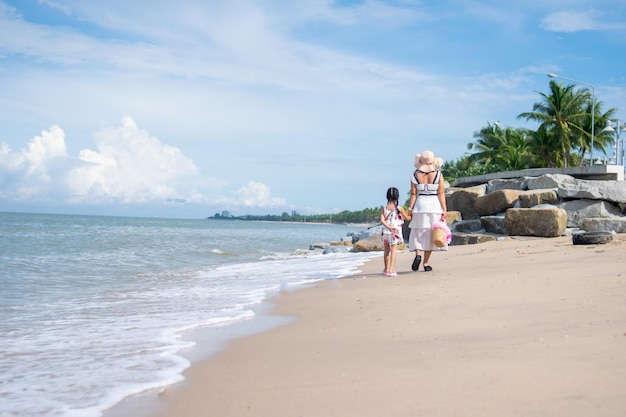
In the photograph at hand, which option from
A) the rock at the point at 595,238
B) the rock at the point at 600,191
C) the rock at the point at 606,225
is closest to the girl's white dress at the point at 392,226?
the rock at the point at 595,238

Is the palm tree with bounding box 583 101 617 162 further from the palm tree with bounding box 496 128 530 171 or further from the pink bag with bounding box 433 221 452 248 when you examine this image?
the pink bag with bounding box 433 221 452 248

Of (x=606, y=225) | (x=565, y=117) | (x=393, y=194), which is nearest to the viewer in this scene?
(x=393, y=194)

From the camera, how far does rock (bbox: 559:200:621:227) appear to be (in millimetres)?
16797

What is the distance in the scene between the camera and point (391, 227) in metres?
9.32

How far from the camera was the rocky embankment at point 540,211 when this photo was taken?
14.9 metres

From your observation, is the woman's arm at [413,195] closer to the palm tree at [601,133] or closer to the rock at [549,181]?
the rock at [549,181]

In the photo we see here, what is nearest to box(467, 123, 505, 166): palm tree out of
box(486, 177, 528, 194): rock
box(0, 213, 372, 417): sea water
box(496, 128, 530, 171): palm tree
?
box(496, 128, 530, 171): palm tree

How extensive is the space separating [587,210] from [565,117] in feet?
108

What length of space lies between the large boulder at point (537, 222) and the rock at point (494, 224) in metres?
0.88

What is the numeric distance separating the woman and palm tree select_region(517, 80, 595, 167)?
1584 inches

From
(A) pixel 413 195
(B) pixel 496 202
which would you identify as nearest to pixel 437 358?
(A) pixel 413 195

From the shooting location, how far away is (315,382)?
356 centimetres

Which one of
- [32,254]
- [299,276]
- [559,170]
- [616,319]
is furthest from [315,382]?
[559,170]

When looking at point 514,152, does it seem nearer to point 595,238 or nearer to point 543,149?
point 543,149
